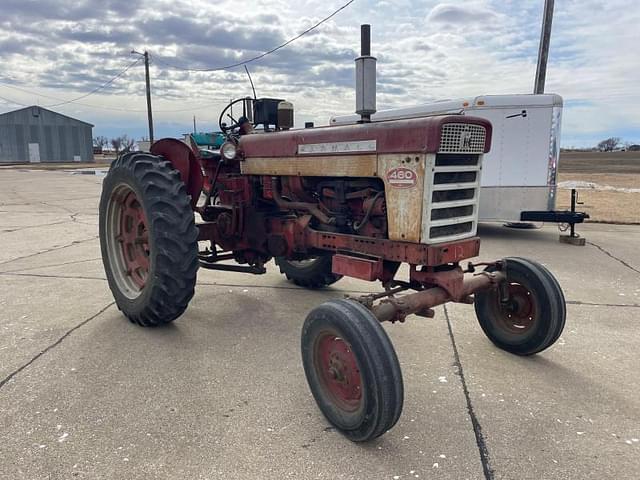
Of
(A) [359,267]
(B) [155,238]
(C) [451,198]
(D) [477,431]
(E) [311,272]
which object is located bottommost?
(D) [477,431]

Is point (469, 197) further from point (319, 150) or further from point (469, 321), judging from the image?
point (469, 321)

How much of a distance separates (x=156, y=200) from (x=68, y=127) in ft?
180

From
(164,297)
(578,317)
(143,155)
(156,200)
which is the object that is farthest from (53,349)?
(578,317)

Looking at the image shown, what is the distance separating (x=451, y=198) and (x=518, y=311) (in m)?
1.10

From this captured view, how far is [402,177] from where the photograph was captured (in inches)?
115

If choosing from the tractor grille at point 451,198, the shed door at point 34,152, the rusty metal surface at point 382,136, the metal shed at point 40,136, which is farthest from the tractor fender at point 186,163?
the shed door at point 34,152

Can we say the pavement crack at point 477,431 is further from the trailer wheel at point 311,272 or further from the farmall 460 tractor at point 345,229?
the trailer wheel at point 311,272

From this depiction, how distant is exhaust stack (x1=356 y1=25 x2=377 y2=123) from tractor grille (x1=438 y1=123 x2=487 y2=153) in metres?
0.67

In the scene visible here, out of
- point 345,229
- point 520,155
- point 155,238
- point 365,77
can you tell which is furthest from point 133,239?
point 520,155

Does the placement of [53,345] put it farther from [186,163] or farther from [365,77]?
[365,77]

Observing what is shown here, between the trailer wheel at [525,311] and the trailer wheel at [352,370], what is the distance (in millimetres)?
1448

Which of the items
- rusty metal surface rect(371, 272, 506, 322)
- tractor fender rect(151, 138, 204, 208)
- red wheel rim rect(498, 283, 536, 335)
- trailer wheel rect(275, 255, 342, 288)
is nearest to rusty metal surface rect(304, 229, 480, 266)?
rusty metal surface rect(371, 272, 506, 322)

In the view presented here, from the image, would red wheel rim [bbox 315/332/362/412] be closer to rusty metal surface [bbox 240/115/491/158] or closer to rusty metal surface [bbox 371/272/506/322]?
rusty metal surface [bbox 371/272/506/322]

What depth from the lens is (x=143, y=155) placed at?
12.8 feet
